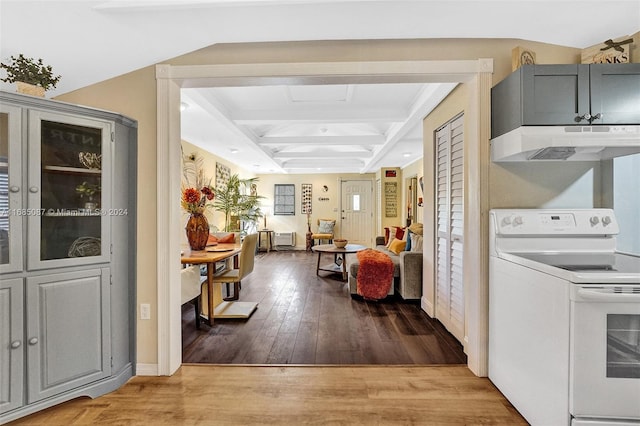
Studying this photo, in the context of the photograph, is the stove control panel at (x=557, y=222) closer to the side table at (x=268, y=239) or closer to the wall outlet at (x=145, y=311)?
the wall outlet at (x=145, y=311)

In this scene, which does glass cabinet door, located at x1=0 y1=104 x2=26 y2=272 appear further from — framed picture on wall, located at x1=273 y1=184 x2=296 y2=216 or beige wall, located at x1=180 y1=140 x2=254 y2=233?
framed picture on wall, located at x1=273 y1=184 x2=296 y2=216

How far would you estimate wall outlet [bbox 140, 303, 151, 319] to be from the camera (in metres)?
2.07

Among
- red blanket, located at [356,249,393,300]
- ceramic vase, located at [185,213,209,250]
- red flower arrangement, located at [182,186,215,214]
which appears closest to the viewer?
red flower arrangement, located at [182,186,215,214]

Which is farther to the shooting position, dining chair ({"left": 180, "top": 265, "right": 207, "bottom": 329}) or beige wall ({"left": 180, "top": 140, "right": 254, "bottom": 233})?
beige wall ({"left": 180, "top": 140, "right": 254, "bottom": 233})

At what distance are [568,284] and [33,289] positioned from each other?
9.23ft

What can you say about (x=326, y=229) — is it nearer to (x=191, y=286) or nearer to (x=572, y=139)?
(x=191, y=286)

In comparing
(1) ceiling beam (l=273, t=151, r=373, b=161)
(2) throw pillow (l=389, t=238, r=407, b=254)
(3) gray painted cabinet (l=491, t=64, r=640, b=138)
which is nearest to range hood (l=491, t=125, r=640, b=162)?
(3) gray painted cabinet (l=491, t=64, r=640, b=138)

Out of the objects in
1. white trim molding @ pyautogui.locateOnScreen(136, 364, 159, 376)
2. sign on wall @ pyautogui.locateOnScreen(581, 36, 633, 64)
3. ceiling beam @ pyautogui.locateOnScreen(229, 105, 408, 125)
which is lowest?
white trim molding @ pyautogui.locateOnScreen(136, 364, 159, 376)

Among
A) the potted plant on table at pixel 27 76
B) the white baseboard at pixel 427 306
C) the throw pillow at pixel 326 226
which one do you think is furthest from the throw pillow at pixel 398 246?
the potted plant on table at pixel 27 76

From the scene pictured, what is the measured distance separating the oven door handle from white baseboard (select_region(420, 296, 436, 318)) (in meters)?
1.98

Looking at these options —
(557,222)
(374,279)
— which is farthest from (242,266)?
(557,222)

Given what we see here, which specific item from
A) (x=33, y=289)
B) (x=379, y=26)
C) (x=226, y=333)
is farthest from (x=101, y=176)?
(x=379, y=26)

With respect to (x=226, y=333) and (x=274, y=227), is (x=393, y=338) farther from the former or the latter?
(x=274, y=227)

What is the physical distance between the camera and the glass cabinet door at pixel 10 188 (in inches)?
62.7
